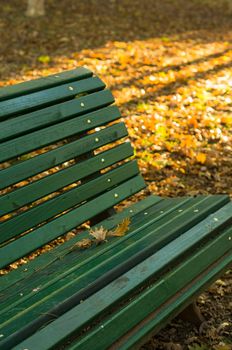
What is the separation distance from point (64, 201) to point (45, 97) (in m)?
0.53

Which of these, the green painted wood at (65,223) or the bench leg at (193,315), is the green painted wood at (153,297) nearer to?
the bench leg at (193,315)

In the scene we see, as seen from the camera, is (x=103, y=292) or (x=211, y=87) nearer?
(x=103, y=292)

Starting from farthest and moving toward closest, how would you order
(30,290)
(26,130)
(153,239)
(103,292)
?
(26,130), (153,239), (30,290), (103,292)

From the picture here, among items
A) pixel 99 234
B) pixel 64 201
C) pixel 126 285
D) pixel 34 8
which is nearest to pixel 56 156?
pixel 64 201

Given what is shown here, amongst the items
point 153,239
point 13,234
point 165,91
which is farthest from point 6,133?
point 165,91

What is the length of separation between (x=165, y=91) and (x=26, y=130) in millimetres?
4197

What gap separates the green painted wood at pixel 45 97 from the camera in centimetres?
263

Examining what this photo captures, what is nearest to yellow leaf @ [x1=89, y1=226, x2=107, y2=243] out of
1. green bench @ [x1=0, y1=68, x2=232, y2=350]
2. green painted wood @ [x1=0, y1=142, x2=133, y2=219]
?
green bench @ [x1=0, y1=68, x2=232, y2=350]

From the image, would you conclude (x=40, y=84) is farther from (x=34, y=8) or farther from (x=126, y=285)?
(x=34, y=8)

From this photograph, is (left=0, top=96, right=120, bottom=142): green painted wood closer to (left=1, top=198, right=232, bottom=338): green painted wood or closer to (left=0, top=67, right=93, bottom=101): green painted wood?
(left=0, top=67, right=93, bottom=101): green painted wood

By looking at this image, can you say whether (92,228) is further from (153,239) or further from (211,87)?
(211,87)

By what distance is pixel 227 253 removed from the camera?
8.55 feet

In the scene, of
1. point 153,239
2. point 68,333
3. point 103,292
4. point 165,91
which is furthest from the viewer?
point 165,91

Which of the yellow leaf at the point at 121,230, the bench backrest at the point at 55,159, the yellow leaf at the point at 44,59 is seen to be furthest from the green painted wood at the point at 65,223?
the yellow leaf at the point at 44,59
